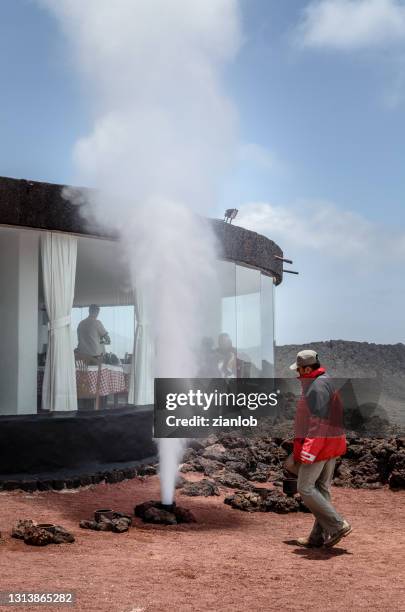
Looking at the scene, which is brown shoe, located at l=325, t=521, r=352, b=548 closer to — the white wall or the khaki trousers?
the khaki trousers

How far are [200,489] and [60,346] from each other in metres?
2.83

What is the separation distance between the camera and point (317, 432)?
663cm

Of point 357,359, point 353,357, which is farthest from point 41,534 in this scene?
point 357,359

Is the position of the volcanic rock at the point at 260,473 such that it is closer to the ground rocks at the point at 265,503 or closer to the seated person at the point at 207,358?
the ground rocks at the point at 265,503

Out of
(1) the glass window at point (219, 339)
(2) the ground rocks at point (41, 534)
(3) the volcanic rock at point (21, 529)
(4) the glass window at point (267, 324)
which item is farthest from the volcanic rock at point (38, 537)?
(4) the glass window at point (267, 324)

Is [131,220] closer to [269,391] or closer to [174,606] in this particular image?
[174,606]

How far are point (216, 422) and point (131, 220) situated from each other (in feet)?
21.0

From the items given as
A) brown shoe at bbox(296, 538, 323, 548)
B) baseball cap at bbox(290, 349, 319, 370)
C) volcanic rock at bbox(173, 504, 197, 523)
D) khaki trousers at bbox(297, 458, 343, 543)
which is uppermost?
baseball cap at bbox(290, 349, 319, 370)

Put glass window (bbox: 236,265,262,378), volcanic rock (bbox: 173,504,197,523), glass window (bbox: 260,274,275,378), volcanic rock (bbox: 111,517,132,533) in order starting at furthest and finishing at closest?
glass window (bbox: 260,274,275,378)
glass window (bbox: 236,265,262,378)
volcanic rock (bbox: 173,504,197,523)
volcanic rock (bbox: 111,517,132,533)

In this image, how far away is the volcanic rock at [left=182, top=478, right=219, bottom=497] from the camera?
9477 millimetres

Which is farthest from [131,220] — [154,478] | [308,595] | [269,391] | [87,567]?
[269,391]

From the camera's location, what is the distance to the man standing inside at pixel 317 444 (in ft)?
21.8

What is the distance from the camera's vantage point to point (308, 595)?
5.20 meters

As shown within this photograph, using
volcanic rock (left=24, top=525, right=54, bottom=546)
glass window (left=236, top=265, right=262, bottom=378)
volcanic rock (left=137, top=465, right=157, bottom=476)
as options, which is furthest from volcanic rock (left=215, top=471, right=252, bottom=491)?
glass window (left=236, top=265, right=262, bottom=378)
